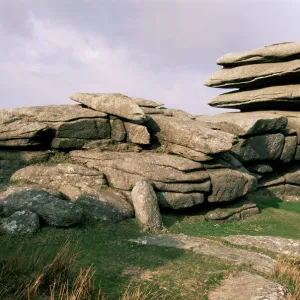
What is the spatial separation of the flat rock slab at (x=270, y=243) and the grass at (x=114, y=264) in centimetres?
114

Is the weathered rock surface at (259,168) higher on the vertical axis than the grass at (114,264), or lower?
lower

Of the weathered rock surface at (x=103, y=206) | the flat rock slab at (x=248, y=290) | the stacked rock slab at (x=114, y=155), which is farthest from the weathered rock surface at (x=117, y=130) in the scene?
the flat rock slab at (x=248, y=290)

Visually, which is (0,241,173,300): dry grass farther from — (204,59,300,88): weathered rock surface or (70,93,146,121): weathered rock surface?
(204,59,300,88): weathered rock surface

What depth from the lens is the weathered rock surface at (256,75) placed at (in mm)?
31075

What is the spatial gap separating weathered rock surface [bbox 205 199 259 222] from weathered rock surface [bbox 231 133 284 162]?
14.4 feet

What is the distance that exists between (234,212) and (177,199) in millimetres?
4372

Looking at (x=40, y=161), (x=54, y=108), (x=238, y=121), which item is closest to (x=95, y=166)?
(x=40, y=161)

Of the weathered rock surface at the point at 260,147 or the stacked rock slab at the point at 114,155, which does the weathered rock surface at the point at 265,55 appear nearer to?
the weathered rock surface at the point at 260,147

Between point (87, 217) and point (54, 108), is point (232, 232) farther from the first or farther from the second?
point (54, 108)

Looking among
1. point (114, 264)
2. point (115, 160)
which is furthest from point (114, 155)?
point (114, 264)

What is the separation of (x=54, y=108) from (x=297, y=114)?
21466mm

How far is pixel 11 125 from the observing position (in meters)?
21.1

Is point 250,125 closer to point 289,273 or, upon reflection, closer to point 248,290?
point 289,273

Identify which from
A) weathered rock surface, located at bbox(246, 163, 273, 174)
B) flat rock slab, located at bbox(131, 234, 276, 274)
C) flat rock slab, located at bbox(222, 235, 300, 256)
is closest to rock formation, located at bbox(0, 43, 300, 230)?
weathered rock surface, located at bbox(246, 163, 273, 174)
